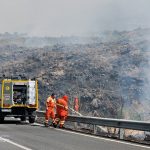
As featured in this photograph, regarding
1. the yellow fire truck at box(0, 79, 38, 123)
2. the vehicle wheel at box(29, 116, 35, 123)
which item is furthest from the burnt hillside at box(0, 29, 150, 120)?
the vehicle wheel at box(29, 116, 35, 123)

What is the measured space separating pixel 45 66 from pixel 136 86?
14.2 m

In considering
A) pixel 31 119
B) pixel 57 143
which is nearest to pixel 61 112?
pixel 31 119

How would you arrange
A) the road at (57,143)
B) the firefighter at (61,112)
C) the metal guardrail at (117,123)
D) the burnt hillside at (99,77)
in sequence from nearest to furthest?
the road at (57,143) → the metal guardrail at (117,123) → the firefighter at (61,112) → the burnt hillside at (99,77)

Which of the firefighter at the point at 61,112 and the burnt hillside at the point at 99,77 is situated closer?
the firefighter at the point at 61,112

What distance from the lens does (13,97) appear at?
82.2ft

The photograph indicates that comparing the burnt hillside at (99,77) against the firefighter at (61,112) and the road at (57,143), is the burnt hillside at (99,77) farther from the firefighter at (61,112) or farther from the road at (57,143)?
the road at (57,143)

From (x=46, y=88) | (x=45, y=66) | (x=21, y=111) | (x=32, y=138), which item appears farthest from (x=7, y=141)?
(x=45, y=66)

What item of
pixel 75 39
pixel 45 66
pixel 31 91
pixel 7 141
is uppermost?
pixel 75 39

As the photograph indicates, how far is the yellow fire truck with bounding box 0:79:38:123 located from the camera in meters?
24.2

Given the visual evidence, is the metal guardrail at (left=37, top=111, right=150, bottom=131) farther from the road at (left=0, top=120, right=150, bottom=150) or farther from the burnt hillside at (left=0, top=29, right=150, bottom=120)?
the burnt hillside at (left=0, top=29, right=150, bottom=120)

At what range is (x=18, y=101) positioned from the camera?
25016mm

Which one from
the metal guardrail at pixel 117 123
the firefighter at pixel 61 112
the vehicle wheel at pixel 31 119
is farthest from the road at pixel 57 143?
the vehicle wheel at pixel 31 119

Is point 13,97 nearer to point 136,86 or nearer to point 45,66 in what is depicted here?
point 136,86

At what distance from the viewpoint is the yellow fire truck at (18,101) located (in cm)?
2420
